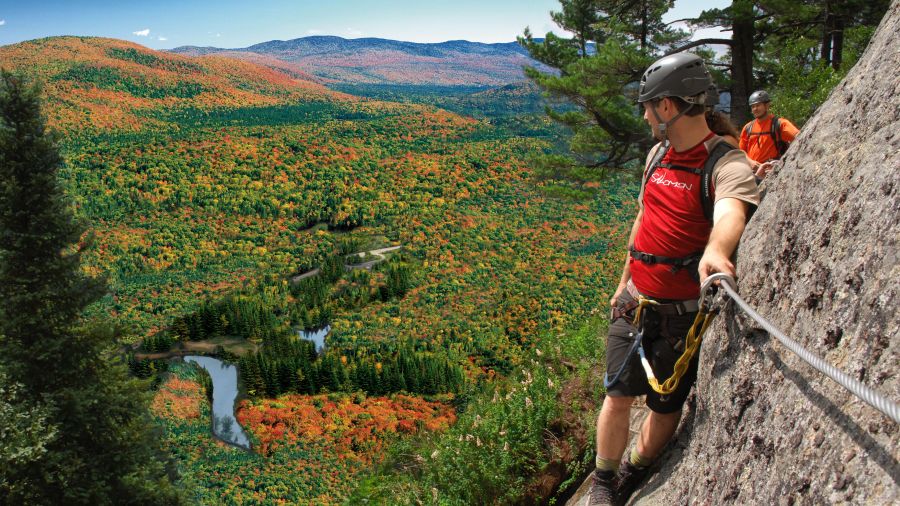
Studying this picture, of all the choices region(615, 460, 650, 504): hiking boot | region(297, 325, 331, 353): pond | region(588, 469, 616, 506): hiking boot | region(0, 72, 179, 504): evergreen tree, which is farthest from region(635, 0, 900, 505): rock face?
region(297, 325, 331, 353): pond

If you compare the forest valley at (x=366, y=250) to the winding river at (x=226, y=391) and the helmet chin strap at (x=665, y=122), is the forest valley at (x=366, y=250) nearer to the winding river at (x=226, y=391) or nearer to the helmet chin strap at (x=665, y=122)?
the winding river at (x=226, y=391)

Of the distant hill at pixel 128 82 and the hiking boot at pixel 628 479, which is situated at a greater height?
the distant hill at pixel 128 82

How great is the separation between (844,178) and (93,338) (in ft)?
40.4

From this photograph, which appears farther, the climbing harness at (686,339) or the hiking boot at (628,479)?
the hiking boot at (628,479)

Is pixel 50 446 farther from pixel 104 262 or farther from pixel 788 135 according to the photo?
pixel 104 262

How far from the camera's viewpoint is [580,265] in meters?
70.1

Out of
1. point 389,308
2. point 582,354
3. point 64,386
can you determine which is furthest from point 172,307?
point 582,354

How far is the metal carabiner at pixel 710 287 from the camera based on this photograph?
7.04 feet

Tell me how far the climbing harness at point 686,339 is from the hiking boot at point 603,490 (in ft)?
1.95

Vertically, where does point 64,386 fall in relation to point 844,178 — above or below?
below

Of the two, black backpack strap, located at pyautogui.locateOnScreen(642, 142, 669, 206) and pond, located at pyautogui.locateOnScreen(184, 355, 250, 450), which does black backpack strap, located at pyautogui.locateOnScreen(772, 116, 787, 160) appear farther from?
pond, located at pyautogui.locateOnScreen(184, 355, 250, 450)

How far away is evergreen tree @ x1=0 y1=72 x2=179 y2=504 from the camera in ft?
33.1

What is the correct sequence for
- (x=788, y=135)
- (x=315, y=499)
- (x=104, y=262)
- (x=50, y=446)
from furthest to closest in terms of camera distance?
(x=104, y=262), (x=315, y=499), (x=50, y=446), (x=788, y=135)

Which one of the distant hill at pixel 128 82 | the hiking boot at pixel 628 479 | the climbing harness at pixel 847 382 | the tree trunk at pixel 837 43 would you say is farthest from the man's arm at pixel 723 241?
the distant hill at pixel 128 82
